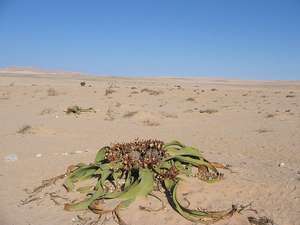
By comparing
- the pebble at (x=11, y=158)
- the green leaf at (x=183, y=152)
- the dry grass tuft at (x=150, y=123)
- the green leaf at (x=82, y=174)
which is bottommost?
the dry grass tuft at (x=150, y=123)

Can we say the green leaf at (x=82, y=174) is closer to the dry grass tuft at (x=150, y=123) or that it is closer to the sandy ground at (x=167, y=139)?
the sandy ground at (x=167, y=139)

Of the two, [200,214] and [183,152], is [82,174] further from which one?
[200,214]

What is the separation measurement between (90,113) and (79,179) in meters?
8.64

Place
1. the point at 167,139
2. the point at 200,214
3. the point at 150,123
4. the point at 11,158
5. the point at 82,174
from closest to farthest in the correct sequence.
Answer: the point at 200,214
the point at 82,174
the point at 11,158
the point at 167,139
the point at 150,123

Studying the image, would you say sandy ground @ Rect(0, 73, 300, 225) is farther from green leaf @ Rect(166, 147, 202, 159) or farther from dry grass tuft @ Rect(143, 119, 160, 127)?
green leaf @ Rect(166, 147, 202, 159)

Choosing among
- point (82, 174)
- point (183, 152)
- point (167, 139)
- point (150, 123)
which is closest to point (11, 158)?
point (82, 174)

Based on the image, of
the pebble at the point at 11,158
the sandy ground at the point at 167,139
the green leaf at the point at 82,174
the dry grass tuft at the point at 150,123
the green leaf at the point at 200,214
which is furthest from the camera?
the dry grass tuft at the point at 150,123

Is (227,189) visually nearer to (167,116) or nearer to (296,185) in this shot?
(296,185)

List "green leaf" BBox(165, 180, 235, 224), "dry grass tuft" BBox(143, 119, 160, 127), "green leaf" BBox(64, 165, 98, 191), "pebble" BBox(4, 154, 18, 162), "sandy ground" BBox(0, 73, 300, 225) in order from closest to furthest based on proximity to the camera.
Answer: "green leaf" BBox(165, 180, 235, 224), "sandy ground" BBox(0, 73, 300, 225), "green leaf" BBox(64, 165, 98, 191), "pebble" BBox(4, 154, 18, 162), "dry grass tuft" BBox(143, 119, 160, 127)

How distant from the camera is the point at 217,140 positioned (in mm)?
8578

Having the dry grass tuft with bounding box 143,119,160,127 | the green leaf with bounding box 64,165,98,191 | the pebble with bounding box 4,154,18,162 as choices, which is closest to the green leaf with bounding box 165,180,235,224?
the green leaf with bounding box 64,165,98,191

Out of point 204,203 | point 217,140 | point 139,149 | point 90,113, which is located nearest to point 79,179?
point 139,149

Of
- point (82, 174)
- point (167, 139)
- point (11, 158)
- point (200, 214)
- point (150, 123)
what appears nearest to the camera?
point (200, 214)

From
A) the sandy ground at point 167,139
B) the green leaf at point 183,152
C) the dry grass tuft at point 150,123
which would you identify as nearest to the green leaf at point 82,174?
the sandy ground at point 167,139
